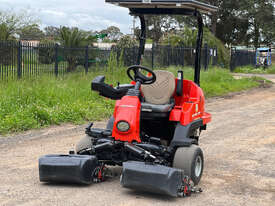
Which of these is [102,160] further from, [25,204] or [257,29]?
[257,29]

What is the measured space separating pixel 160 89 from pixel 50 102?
5.98 m

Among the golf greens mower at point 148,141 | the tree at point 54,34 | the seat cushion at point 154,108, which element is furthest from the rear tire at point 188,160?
the tree at point 54,34

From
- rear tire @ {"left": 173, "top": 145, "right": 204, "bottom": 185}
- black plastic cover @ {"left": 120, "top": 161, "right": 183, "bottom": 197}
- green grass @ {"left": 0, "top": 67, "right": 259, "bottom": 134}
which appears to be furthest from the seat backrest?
green grass @ {"left": 0, "top": 67, "right": 259, "bottom": 134}

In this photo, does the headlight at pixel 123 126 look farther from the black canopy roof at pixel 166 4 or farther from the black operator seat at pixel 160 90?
the black canopy roof at pixel 166 4

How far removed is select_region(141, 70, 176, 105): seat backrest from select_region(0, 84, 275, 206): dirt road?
120 centimetres

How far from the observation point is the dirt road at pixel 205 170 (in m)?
5.47

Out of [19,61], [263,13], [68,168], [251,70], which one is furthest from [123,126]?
[263,13]

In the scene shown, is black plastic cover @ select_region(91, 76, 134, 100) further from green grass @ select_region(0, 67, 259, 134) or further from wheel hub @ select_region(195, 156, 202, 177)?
green grass @ select_region(0, 67, 259, 134)

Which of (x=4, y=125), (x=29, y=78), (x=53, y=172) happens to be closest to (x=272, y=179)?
(x=53, y=172)

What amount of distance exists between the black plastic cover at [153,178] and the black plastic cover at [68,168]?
1.70 ft

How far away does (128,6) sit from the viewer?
24.5ft

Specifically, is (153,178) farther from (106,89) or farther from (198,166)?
(106,89)

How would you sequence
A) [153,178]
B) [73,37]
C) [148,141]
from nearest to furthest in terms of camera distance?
[153,178], [148,141], [73,37]

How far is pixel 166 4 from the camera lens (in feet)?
23.0
